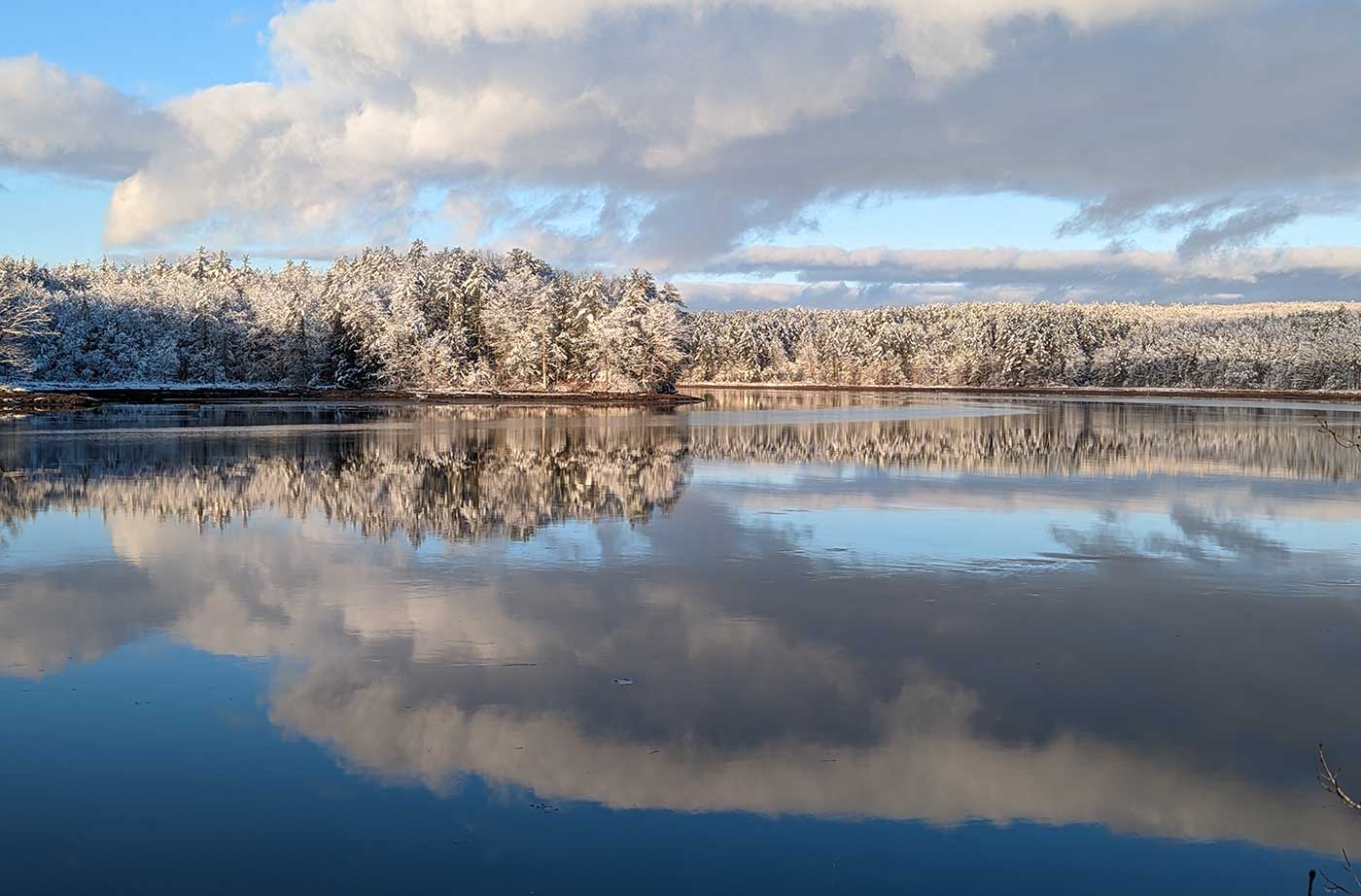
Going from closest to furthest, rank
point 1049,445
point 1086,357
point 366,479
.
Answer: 1. point 366,479
2. point 1049,445
3. point 1086,357

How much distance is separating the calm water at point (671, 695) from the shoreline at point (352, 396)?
60833 millimetres

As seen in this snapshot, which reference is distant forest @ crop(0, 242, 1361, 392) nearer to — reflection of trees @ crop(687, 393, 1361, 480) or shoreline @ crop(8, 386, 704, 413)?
shoreline @ crop(8, 386, 704, 413)

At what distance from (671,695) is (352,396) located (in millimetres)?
83239

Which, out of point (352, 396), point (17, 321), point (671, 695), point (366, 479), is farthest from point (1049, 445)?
point (17, 321)

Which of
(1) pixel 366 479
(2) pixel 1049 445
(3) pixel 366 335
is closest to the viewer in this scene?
(1) pixel 366 479

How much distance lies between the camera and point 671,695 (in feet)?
33.7

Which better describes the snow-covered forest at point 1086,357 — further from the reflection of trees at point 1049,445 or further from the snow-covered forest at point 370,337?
the reflection of trees at point 1049,445

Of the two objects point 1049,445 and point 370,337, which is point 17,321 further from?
point 1049,445

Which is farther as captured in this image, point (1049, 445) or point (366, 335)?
point (366, 335)

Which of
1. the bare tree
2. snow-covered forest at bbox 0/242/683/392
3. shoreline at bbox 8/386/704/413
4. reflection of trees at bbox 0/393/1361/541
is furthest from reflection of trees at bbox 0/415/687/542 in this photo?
snow-covered forest at bbox 0/242/683/392

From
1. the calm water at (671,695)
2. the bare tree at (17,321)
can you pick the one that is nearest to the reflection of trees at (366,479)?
the calm water at (671,695)

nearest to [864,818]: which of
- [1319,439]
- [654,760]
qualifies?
[654,760]

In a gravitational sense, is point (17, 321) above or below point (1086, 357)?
above

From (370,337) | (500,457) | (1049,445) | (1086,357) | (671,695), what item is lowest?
(1049,445)
